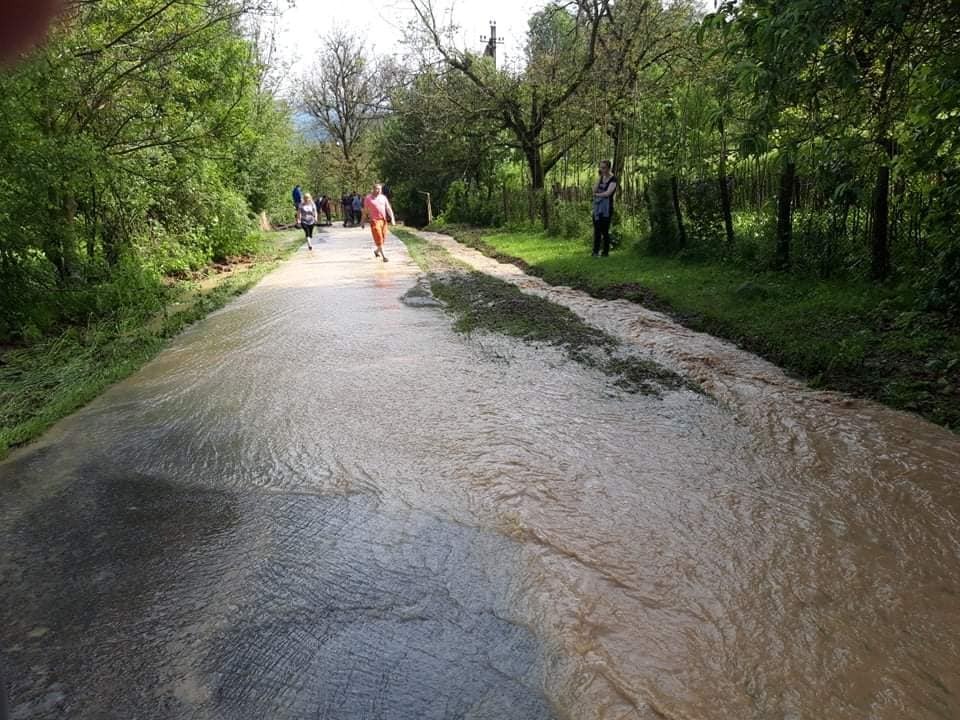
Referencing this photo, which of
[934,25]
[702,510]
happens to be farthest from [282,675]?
[934,25]

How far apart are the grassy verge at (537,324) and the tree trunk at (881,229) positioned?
332cm

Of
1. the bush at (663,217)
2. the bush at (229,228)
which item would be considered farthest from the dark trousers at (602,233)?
the bush at (229,228)

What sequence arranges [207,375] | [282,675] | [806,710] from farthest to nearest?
[207,375] → [282,675] → [806,710]

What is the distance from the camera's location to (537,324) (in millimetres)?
7852

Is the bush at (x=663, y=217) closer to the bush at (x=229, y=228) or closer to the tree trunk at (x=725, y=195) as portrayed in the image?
the tree trunk at (x=725, y=195)

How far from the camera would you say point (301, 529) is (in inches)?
134

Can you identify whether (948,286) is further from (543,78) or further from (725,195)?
(543,78)

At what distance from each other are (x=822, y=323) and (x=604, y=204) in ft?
22.2

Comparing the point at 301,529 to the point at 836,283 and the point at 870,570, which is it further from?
the point at 836,283

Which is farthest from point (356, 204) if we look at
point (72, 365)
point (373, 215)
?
point (72, 365)

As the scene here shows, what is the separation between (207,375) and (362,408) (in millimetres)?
2079

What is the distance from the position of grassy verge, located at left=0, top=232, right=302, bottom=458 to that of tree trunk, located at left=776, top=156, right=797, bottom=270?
812 centimetres

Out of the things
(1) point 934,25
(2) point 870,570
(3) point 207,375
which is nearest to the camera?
(2) point 870,570

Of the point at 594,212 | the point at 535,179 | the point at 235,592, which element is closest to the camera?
the point at 235,592
